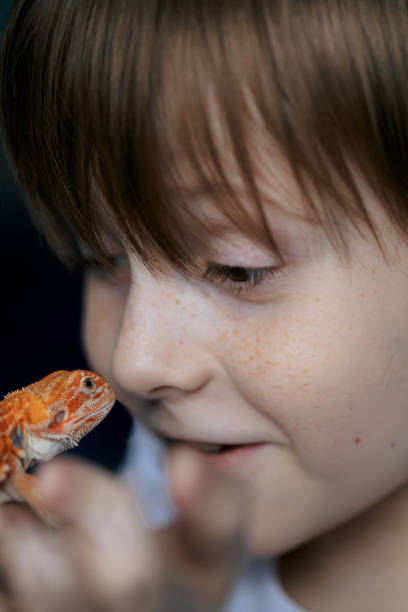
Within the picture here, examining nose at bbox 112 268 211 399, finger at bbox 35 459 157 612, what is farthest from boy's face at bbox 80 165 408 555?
finger at bbox 35 459 157 612

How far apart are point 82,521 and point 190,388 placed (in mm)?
137

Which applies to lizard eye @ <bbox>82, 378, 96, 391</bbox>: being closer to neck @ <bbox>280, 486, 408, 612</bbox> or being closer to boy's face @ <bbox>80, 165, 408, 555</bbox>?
boy's face @ <bbox>80, 165, 408, 555</bbox>

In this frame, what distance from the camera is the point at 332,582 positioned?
64cm

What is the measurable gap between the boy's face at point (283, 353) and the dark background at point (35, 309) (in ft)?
0.60

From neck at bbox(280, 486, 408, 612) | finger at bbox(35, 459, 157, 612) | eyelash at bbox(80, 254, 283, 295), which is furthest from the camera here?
neck at bbox(280, 486, 408, 612)

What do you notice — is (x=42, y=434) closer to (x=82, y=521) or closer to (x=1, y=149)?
(x=82, y=521)

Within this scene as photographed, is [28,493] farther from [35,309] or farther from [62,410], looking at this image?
[35,309]

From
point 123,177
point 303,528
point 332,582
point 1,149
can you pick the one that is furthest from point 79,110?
point 332,582

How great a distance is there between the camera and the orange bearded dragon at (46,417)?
458 mm

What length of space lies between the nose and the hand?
97 mm

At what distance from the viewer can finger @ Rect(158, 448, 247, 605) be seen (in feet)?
1.19

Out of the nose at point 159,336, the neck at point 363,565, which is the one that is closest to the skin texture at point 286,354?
the nose at point 159,336

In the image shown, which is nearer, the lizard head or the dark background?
the lizard head

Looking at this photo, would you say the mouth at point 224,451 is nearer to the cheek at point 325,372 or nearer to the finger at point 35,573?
the cheek at point 325,372
